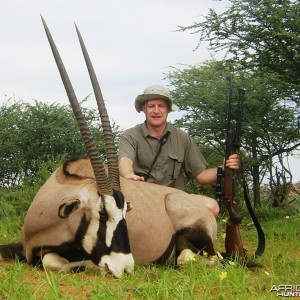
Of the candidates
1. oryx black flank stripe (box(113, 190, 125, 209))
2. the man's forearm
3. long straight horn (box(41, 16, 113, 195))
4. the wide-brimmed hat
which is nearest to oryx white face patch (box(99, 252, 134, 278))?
oryx black flank stripe (box(113, 190, 125, 209))

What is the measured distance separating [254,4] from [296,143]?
9.50 feet

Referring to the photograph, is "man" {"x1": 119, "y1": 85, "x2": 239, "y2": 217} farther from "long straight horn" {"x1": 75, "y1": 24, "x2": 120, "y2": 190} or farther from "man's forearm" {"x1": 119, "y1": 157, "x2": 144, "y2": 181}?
"long straight horn" {"x1": 75, "y1": 24, "x2": 120, "y2": 190}

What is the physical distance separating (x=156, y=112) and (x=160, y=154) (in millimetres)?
404

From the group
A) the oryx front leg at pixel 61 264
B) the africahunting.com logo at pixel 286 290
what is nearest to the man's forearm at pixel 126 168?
the oryx front leg at pixel 61 264

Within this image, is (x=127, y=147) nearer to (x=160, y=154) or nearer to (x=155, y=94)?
(x=160, y=154)

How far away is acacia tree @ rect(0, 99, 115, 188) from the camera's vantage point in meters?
9.43

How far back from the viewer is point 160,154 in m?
5.18

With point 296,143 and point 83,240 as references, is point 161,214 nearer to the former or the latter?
point 83,240

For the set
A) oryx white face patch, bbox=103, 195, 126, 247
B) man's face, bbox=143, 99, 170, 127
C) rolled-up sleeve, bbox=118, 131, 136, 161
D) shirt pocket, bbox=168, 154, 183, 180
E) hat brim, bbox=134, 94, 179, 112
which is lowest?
oryx white face patch, bbox=103, 195, 126, 247

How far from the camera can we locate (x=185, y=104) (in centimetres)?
908

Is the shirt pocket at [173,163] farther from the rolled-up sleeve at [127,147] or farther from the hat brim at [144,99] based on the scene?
the hat brim at [144,99]

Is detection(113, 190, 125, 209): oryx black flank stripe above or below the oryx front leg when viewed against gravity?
above

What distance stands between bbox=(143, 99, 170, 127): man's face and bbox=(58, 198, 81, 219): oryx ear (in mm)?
1685

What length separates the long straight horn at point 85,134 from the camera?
3.70m
